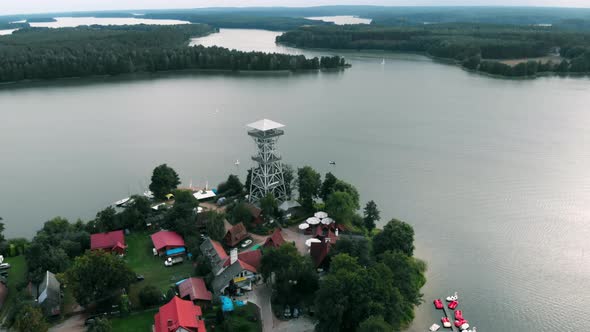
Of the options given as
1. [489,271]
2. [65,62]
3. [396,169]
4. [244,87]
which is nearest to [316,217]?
[489,271]

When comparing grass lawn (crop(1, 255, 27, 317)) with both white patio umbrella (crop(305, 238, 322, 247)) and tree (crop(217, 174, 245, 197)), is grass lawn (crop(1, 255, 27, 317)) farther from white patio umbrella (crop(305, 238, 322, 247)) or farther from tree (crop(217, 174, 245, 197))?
white patio umbrella (crop(305, 238, 322, 247))

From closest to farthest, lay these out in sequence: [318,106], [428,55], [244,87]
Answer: [318,106], [244,87], [428,55]

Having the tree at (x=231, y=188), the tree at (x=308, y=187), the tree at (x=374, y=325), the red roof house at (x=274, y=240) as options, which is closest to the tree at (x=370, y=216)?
the tree at (x=308, y=187)

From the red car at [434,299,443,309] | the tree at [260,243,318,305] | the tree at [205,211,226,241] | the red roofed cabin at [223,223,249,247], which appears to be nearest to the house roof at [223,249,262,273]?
the tree at [260,243,318,305]

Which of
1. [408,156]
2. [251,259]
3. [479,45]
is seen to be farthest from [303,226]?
[479,45]

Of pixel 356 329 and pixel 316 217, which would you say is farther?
pixel 316 217

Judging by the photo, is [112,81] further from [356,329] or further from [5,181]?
[356,329]
